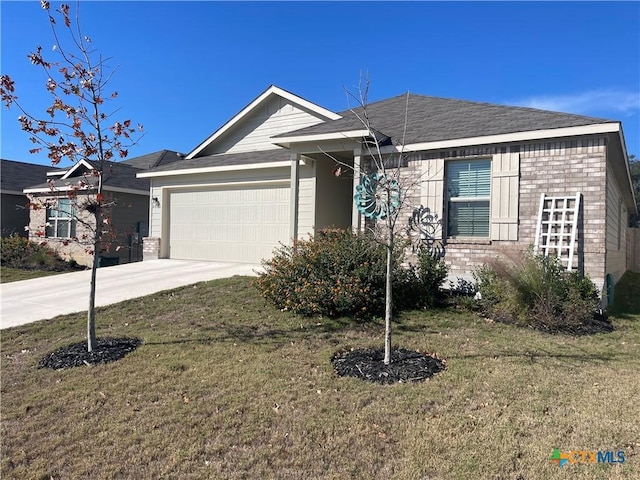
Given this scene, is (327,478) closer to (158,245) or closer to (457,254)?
(457,254)

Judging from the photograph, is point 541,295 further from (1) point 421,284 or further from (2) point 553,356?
(1) point 421,284

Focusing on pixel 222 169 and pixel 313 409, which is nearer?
pixel 313 409

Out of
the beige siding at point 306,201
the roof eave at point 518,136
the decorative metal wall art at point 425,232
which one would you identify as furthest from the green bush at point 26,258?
the roof eave at point 518,136

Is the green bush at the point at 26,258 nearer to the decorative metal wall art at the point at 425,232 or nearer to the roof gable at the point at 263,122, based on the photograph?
the roof gable at the point at 263,122

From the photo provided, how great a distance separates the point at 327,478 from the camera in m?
2.71

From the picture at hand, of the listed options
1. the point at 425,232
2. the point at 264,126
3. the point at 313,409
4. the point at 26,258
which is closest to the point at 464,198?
the point at 425,232

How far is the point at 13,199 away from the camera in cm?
1959

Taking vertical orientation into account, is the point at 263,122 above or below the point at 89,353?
above

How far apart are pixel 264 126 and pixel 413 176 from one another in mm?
6482

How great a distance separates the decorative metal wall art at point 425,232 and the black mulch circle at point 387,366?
11.8 ft


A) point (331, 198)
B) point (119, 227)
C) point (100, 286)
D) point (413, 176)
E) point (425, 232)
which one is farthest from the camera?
point (119, 227)

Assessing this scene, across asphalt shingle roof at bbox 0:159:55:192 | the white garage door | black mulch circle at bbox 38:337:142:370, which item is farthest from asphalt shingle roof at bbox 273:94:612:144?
asphalt shingle roof at bbox 0:159:55:192

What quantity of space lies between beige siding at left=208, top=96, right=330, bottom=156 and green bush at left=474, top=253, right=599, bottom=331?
7.61 m

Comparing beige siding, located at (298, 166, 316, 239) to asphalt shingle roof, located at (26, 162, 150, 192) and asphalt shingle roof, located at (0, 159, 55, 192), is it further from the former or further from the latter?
asphalt shingle roof, located at (0, 159, 55, 192)
